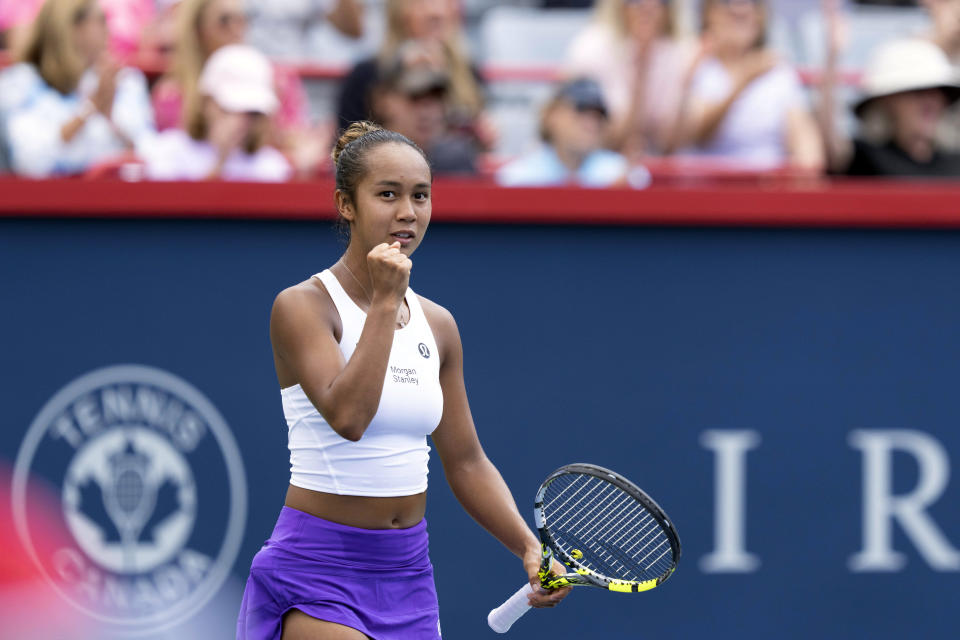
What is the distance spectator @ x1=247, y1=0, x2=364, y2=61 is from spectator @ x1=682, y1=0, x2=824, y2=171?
186 cm

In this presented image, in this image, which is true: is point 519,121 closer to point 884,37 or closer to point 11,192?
point 884,37

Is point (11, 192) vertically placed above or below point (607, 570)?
above

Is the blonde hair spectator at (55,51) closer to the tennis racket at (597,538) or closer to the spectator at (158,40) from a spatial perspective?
the spectator at (158,40)

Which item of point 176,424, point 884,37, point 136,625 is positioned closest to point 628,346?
point 176,424

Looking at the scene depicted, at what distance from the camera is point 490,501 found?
319cm

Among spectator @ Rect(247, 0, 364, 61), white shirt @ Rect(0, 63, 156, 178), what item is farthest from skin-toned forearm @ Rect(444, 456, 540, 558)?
spectator @ Rect(247, 0, 364, 61)

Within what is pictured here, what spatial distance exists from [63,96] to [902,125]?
3273mm

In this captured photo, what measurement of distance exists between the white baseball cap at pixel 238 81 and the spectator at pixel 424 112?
17.6 inches

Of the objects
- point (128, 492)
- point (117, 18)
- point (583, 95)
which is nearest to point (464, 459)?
point (128, 492)

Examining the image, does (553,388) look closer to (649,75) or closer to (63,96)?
(649,75)

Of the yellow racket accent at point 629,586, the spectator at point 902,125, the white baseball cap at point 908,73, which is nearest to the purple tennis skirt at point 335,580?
the yellow racket accent at point 629,586

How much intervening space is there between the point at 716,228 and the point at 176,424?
1.89 m

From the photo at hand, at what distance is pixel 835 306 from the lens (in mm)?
4758

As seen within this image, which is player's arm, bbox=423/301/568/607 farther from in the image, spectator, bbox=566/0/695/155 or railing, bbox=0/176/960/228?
spectator, bbox=566/0/695/155
